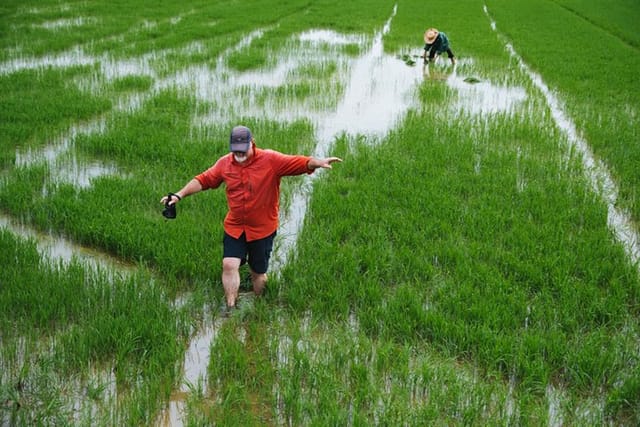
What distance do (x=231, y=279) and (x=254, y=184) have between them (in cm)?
55

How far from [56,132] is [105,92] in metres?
1.93

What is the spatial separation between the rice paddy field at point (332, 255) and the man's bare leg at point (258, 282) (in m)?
0.08

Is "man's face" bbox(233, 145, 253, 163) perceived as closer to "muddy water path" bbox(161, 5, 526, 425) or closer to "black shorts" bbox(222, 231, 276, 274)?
"black shorts" bbox(222, 231, 276, 274)

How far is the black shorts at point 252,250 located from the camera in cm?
367

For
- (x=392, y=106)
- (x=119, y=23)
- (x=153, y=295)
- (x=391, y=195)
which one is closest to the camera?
(x=153, y=295)

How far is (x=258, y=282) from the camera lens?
378 cm

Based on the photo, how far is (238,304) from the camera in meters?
3.66

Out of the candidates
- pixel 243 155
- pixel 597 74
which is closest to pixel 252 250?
pixel 243 155

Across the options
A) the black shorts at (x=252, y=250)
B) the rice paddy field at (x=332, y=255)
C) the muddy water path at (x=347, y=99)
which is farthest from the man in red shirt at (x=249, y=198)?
the muddy water path at (x=347, y=99)

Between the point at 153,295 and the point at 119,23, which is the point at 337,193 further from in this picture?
the point at 119,23

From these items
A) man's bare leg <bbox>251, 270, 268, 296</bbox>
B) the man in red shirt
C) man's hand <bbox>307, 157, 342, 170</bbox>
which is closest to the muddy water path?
man's bare leg <bbox>251, 270, 268, 296</bbox>

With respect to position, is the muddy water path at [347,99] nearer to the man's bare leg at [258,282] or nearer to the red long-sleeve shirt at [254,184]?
the man's bare leg at [258,282]

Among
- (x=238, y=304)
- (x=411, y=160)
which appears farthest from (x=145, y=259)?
(x=411, y=160)

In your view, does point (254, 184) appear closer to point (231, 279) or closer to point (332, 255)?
point (231, 279)
